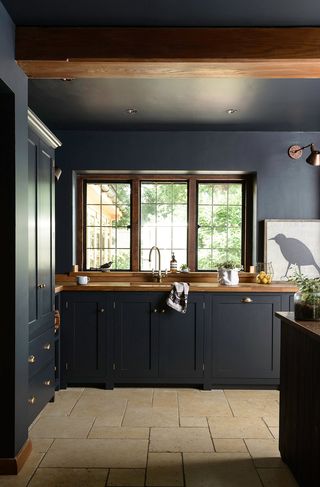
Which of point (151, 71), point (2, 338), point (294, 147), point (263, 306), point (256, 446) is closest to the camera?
point (2, 338)

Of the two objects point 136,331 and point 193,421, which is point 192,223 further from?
point 193,421

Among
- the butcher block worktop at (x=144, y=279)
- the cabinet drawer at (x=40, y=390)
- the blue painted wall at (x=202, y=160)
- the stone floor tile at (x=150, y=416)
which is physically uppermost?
the blue painted wall at (x=202, y=160)

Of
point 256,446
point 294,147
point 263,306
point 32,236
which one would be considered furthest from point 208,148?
point 256,446

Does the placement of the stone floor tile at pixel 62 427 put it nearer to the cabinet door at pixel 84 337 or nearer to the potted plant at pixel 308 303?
the cabinet door at pixel 84 337

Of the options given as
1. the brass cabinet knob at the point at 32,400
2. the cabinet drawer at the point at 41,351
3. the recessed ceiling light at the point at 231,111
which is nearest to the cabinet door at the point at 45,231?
the cabinet drawer at the point at 41,351

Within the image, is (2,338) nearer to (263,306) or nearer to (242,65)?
(242,65)

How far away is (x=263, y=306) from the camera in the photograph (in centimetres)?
439

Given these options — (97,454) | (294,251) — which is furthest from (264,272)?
(97,454)

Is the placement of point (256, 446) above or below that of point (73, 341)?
below

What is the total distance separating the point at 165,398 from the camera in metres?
4.11

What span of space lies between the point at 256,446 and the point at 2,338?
1.91 m

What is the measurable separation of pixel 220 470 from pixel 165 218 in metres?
3.00

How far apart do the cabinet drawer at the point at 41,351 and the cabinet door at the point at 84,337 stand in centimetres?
57

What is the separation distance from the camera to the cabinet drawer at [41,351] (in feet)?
10.5
